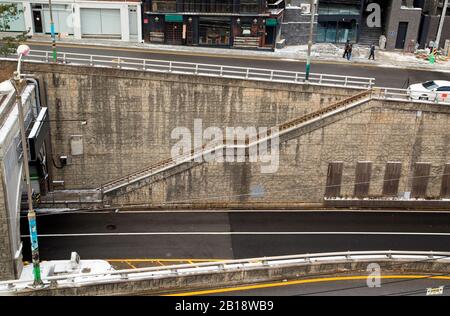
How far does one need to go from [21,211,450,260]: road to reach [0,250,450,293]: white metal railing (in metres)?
3.70

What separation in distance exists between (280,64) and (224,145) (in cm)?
1122

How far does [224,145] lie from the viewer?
35938 mm

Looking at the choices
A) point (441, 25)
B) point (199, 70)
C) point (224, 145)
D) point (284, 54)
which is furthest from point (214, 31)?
point (441, 25)

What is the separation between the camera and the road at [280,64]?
42031 millimetres

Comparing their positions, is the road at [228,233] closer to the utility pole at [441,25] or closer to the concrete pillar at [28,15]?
the utility pole at [441,25]

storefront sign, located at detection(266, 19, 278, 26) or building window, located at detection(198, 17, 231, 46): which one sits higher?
storefront sign, located at detection(266, 19, 278, 26)

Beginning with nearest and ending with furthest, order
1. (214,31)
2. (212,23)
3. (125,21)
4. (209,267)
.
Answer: (209,267), (212,23), (214,31), (125,21)

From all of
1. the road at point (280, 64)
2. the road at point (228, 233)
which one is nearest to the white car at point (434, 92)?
the road at point (280, 64)

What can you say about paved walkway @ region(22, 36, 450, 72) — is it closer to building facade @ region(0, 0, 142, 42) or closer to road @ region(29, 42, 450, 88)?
road @ region(29, 42, 450, 88)

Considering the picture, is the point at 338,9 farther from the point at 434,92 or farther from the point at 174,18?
the point at 434,92

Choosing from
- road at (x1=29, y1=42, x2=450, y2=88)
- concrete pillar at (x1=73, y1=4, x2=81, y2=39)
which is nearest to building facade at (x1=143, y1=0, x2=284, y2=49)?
road at (x1=29, y1=42, x2=450, y2=88)

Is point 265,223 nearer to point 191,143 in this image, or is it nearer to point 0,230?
point 191,143

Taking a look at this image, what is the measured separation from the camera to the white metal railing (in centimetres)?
2452

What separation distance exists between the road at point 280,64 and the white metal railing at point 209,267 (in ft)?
57.9
